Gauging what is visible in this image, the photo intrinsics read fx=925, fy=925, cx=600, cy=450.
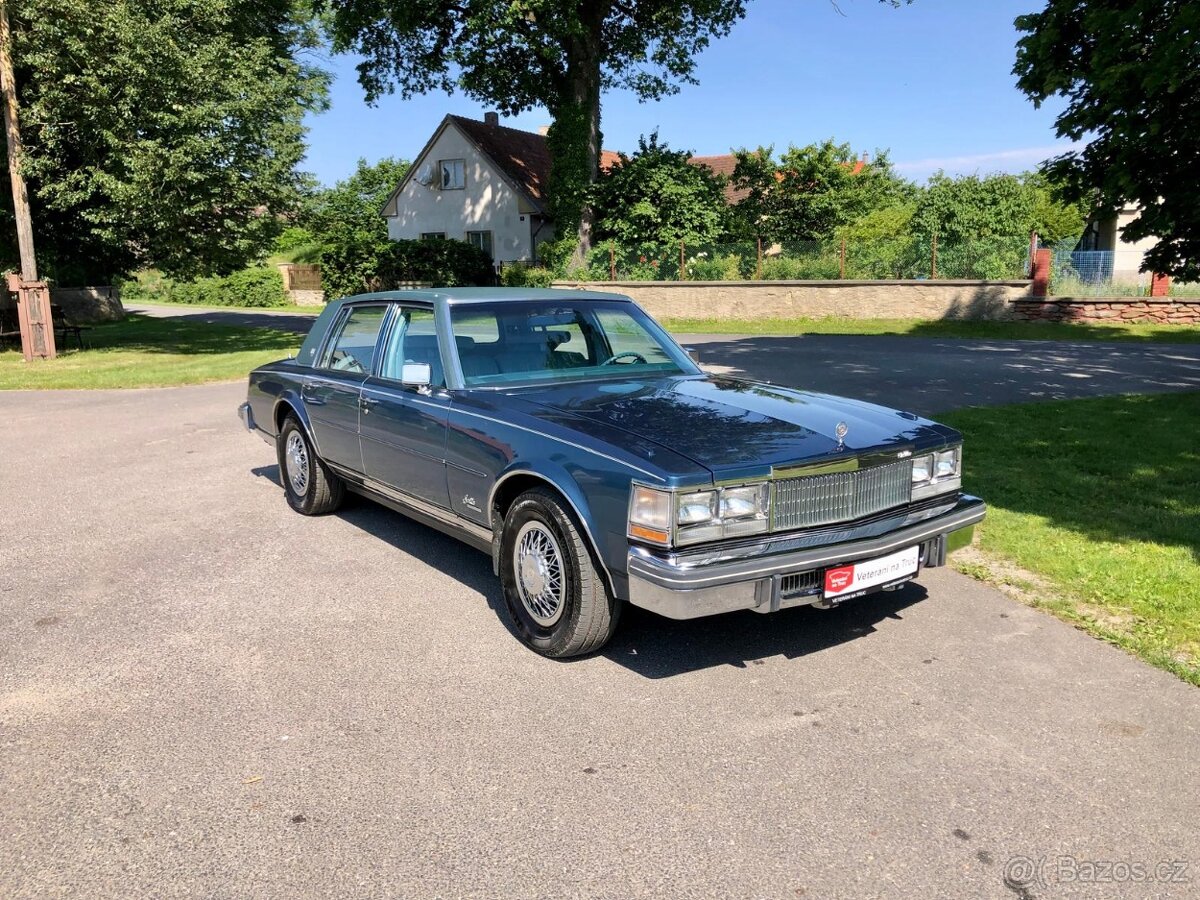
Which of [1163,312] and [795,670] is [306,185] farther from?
[1163,312]

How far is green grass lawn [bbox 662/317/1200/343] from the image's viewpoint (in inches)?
802

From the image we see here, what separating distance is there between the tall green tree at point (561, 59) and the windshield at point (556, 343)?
2454 cm

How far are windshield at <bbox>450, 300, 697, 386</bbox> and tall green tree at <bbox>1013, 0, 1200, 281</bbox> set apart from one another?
225 inches

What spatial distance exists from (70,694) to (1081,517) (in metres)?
5.92

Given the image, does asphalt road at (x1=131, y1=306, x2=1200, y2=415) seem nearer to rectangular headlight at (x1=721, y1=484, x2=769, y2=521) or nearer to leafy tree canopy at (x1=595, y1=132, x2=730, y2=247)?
rectangular headlight at (x1=721, y1=484, x2=769, y2=521)

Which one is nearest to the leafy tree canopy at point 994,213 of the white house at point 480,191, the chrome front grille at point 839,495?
the white house at point 480,191

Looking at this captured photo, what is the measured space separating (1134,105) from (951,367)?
6175mm

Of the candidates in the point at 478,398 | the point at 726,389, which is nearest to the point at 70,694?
the point at 478,398

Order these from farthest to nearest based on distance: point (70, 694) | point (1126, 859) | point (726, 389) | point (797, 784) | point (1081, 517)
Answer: point (1081, 517)
point (726, 389)
point (70, 694)
point (797, 784)
point (1126, 859)

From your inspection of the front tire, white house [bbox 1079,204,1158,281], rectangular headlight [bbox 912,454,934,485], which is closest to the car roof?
the front tire

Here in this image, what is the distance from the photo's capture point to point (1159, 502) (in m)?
6.51

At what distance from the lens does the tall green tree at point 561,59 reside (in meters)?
28.3

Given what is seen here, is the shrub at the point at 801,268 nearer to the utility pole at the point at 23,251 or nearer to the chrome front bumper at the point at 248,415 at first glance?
the utility pole at the point at 23,251

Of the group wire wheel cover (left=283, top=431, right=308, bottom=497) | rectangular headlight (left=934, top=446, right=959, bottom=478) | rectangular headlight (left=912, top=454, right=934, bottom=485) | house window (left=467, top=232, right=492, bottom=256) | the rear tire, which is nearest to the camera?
rectangular headlight (left=912, top=454, right=934, bottom=485)
